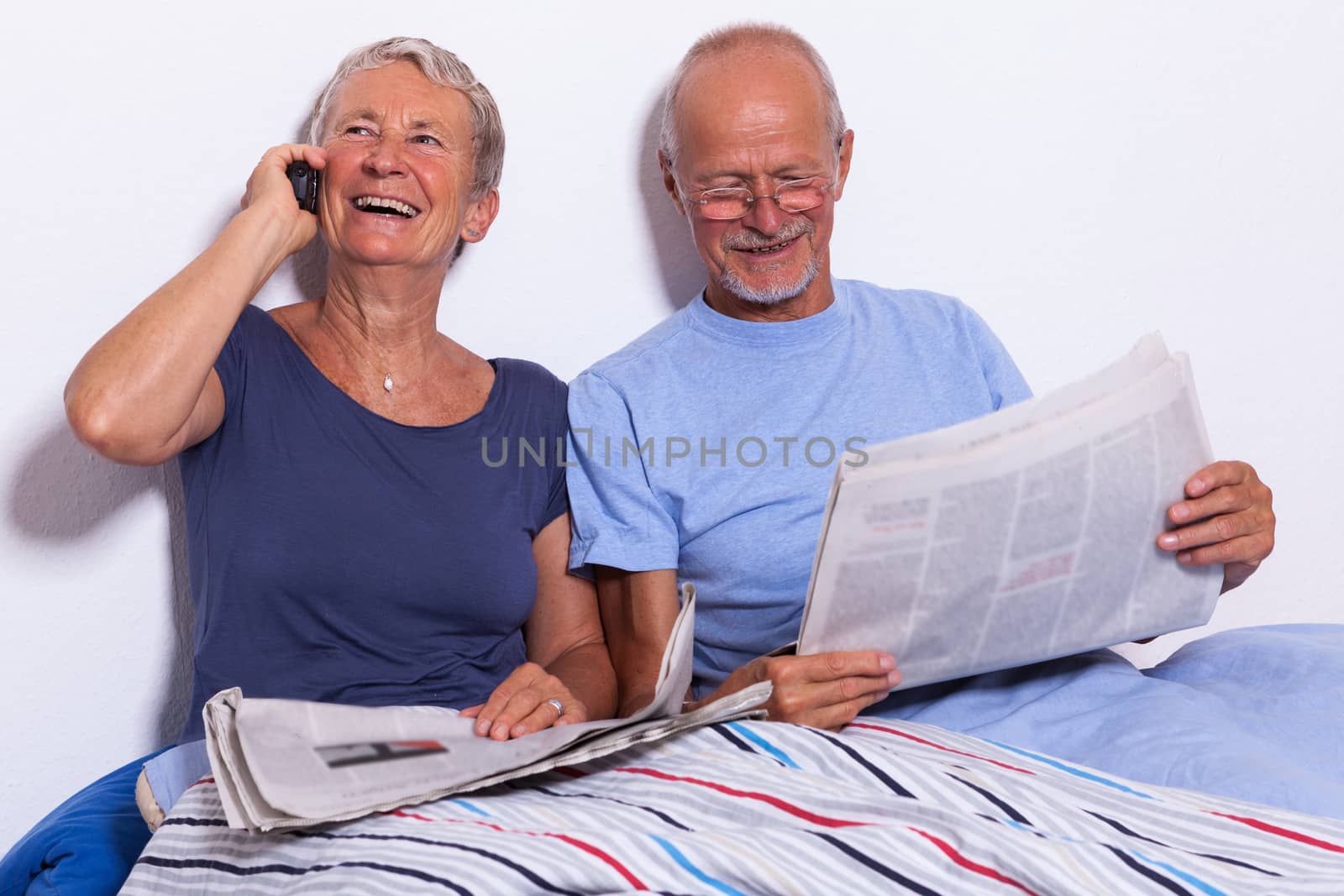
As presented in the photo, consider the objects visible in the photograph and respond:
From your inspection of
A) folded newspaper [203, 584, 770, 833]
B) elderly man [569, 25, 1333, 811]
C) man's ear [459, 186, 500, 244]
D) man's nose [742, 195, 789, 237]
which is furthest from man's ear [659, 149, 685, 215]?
folded newspaper [203, 584, 770, 833]

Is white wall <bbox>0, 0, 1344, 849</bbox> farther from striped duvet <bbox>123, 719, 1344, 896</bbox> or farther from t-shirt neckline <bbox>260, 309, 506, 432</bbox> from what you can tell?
striped duvet <bbox>123, 719, 1344, 896</bbox>

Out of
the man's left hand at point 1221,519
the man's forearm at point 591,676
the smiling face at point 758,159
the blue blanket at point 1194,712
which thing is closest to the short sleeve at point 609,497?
the man's forearm at point 591,676

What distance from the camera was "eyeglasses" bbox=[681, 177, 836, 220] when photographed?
1560 millimetres

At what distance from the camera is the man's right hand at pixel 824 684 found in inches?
48.7

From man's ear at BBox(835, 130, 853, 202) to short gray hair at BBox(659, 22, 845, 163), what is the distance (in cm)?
1

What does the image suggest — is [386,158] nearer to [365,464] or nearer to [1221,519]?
[365,464]

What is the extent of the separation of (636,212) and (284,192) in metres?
0.53

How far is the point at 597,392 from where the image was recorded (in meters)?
1.59

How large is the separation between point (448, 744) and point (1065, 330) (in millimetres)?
1215

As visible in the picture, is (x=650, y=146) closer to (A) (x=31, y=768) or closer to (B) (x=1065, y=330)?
(B) (x=1065, y=330)

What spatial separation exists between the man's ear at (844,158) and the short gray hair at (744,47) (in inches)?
0.4

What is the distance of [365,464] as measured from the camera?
1435 millimetres

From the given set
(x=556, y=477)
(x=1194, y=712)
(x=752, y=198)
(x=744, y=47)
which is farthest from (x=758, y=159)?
(x=1194, y=712)

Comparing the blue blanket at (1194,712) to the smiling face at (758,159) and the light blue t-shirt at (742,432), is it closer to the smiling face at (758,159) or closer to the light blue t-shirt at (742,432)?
the light blue t-shirt at (742,432)
